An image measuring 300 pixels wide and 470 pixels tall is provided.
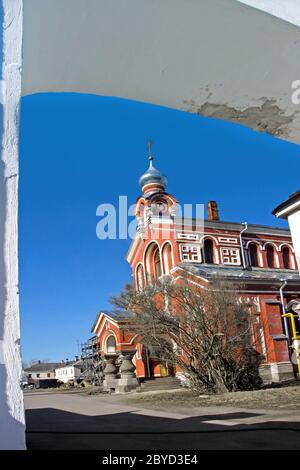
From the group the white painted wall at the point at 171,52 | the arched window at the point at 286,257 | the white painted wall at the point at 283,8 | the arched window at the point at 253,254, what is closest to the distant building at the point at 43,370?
the arched window at the point at 286,257

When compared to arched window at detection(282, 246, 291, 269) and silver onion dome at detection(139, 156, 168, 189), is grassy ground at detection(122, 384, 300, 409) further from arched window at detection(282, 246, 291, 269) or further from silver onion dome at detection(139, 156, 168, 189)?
silver onion dome at detection(139, 156, 168, 189)

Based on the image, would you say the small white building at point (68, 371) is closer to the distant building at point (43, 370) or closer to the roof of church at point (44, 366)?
the distant building at point (43, 370)

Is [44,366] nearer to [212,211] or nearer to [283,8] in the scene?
[212,211]

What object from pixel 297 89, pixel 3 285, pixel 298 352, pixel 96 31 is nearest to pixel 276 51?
pixel 297 89

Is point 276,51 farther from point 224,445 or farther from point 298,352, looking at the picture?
point 298,352

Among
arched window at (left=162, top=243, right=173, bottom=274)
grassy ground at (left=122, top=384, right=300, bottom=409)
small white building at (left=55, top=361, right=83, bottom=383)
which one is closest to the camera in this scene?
grassy ground at (left=122, top=384, right=300, bottom=409)

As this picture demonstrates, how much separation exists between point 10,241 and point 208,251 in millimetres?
23694

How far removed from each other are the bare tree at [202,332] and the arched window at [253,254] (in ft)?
34.6

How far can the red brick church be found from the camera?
20.6m

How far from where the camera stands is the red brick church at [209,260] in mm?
20641

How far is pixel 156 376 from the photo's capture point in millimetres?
23656

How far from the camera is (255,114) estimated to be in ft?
9.23

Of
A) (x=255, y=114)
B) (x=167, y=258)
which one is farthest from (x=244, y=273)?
(x=255, y=114)

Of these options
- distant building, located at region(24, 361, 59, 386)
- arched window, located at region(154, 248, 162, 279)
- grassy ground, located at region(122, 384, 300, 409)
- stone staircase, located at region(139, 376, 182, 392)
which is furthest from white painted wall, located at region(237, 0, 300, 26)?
distant building, located at region(24, 361, 59, 386)
